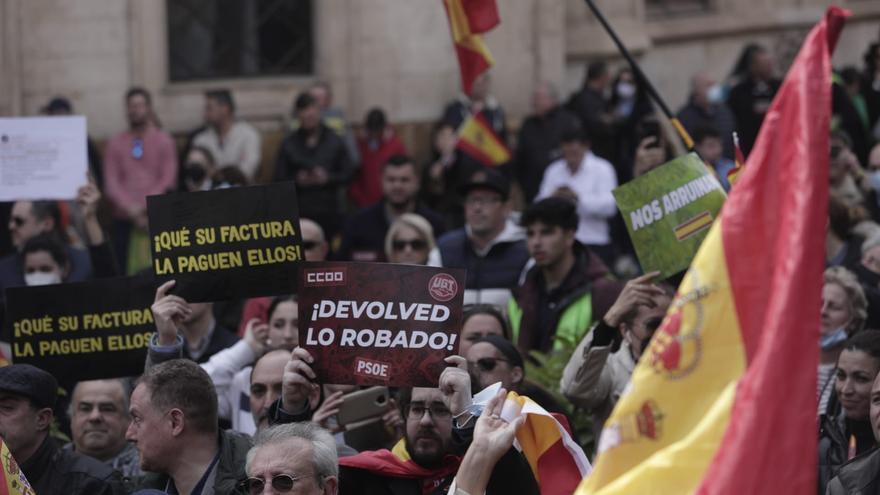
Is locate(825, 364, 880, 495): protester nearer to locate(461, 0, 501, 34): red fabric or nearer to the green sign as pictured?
the green sign

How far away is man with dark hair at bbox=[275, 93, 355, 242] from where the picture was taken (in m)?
15.3

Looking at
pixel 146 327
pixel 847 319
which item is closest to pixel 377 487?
pixel 146 327

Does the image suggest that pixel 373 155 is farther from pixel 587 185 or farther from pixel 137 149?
pixel 587 185

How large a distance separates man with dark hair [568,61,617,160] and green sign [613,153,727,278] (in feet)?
28.9

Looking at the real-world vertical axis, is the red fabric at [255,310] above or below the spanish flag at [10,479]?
below

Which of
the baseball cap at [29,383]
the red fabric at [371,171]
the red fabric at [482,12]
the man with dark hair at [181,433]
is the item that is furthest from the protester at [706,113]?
the man with dark hair at [181,433]

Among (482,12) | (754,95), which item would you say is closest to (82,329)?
(482,12)

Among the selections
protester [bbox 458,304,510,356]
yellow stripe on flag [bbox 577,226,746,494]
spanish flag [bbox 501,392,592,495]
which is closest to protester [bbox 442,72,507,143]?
protester [bbox 458,304,510,356]

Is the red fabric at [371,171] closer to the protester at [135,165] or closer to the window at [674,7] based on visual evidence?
the protester at [135,165]

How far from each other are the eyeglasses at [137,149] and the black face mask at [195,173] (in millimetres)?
1157

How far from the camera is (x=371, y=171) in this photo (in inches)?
636

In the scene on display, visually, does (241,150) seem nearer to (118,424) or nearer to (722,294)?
(118,424)

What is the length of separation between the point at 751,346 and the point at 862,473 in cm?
208

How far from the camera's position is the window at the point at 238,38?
56.4 feet
